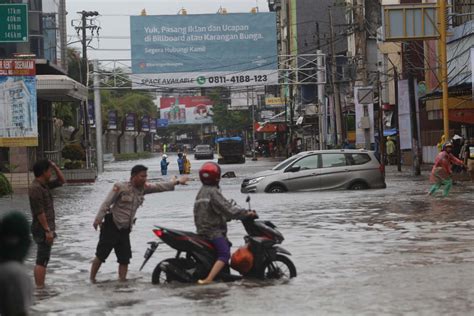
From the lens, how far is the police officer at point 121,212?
480 inches

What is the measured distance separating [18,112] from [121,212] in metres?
25.0

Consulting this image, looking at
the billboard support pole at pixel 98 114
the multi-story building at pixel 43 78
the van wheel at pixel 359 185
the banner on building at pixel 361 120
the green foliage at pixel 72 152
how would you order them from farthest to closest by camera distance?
1. the billboard support pole at pixel 98 114
2. the banner on building at pixel 361 120
3. the green foliage at pixel 72 152
4. the multi-story building at pixel 43 78
5. the van wheel at pixel 359 185

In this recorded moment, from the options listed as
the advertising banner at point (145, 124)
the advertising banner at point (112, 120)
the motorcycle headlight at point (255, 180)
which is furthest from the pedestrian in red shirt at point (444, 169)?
the advertising banner at point (145, 124)

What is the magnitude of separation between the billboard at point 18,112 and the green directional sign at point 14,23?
23.9ft

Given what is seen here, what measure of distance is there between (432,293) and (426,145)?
45296mm

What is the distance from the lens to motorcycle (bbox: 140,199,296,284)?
38.1 feet

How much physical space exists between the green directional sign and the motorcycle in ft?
57.9

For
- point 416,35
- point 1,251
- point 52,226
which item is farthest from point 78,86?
point 1,251

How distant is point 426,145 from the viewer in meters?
55.1

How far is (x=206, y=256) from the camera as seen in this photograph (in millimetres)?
11758

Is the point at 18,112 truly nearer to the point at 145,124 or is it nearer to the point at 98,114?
the point at 98,114

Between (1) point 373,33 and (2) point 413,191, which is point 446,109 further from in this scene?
(1) point 373,33

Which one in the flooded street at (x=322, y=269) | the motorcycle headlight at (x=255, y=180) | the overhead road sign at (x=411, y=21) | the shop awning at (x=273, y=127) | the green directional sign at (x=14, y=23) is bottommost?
the flooded street at (x=322, y=269)

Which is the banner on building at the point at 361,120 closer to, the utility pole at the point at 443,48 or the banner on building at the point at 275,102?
the utility pole at the point at 443,48
